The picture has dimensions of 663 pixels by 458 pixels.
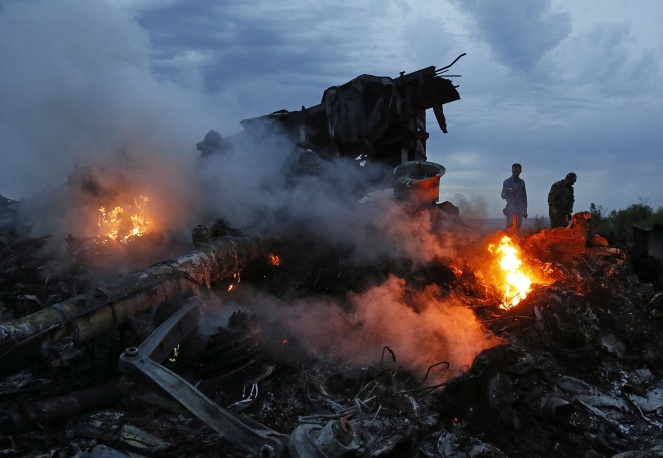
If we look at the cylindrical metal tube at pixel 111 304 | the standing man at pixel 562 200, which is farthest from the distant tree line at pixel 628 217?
Answer: the cylindrical metal tube at pixel 111 304

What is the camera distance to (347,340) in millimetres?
6438

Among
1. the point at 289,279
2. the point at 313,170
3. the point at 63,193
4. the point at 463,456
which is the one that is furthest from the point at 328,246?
the point at 63,193

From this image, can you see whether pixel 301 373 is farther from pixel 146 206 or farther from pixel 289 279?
pixel 146 206

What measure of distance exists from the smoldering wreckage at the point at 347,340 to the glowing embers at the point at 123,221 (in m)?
0.19

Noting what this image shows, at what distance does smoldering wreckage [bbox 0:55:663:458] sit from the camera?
4.23m

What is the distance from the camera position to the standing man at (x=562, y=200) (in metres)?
10.5

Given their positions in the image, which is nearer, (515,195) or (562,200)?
(562,200)

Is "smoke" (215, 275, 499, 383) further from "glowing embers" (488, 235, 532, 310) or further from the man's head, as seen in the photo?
the man's head

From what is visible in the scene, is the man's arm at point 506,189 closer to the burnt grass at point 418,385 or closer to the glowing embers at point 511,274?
the glowing embers at point 511,274

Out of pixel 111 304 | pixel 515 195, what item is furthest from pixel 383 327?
pixel 515 195

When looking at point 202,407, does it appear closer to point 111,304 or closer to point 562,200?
point 111,304

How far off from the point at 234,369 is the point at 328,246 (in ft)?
10.3

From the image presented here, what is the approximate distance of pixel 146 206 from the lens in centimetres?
1096

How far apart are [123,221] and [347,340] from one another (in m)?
7.10
